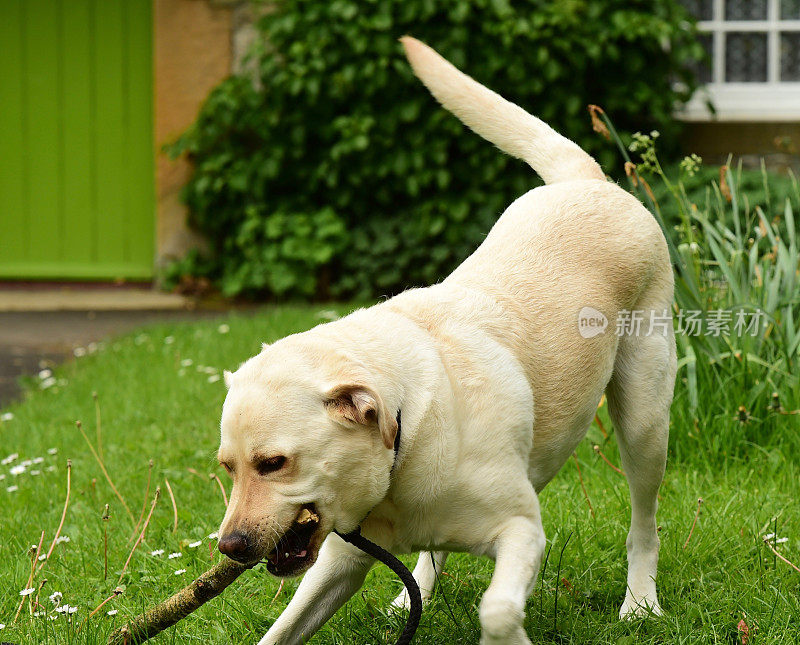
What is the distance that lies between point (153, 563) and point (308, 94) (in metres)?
5.63

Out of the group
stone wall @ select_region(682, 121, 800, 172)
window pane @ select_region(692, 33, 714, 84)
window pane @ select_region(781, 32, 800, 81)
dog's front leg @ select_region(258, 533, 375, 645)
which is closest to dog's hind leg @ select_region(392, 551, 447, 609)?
dog's front leg @ select_region(258, 533, 375, 645)

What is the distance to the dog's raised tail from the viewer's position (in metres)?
3.45

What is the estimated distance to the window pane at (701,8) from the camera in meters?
9.41

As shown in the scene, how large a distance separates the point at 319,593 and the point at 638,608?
3.17 feet

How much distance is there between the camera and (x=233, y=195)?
29.1 ft

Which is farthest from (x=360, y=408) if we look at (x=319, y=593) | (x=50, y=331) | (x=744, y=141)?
(x=744, y=141)

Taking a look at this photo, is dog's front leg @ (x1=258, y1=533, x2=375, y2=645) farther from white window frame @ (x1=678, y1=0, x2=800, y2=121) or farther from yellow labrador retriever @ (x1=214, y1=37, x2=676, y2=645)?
white window frame @ (x1=678, y1=0, x2=800, y2=121)

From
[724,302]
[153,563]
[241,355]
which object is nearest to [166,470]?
[153,563]

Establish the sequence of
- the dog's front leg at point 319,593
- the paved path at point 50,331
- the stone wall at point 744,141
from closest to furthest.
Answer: the dog's front leg at point 319,593
the paved path at point 50,331
the stone wall at point 744,141

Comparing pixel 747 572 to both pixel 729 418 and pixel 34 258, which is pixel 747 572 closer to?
pixel 729 418

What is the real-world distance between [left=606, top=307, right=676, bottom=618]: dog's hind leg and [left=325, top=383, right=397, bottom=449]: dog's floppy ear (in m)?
1.11

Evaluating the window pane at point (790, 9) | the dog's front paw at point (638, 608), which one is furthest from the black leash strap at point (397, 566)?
the window pane at point (790, 9)

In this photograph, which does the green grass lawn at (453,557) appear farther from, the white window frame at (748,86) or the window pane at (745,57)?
the window pane at (745,57)

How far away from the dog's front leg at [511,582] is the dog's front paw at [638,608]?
0.65 metres
